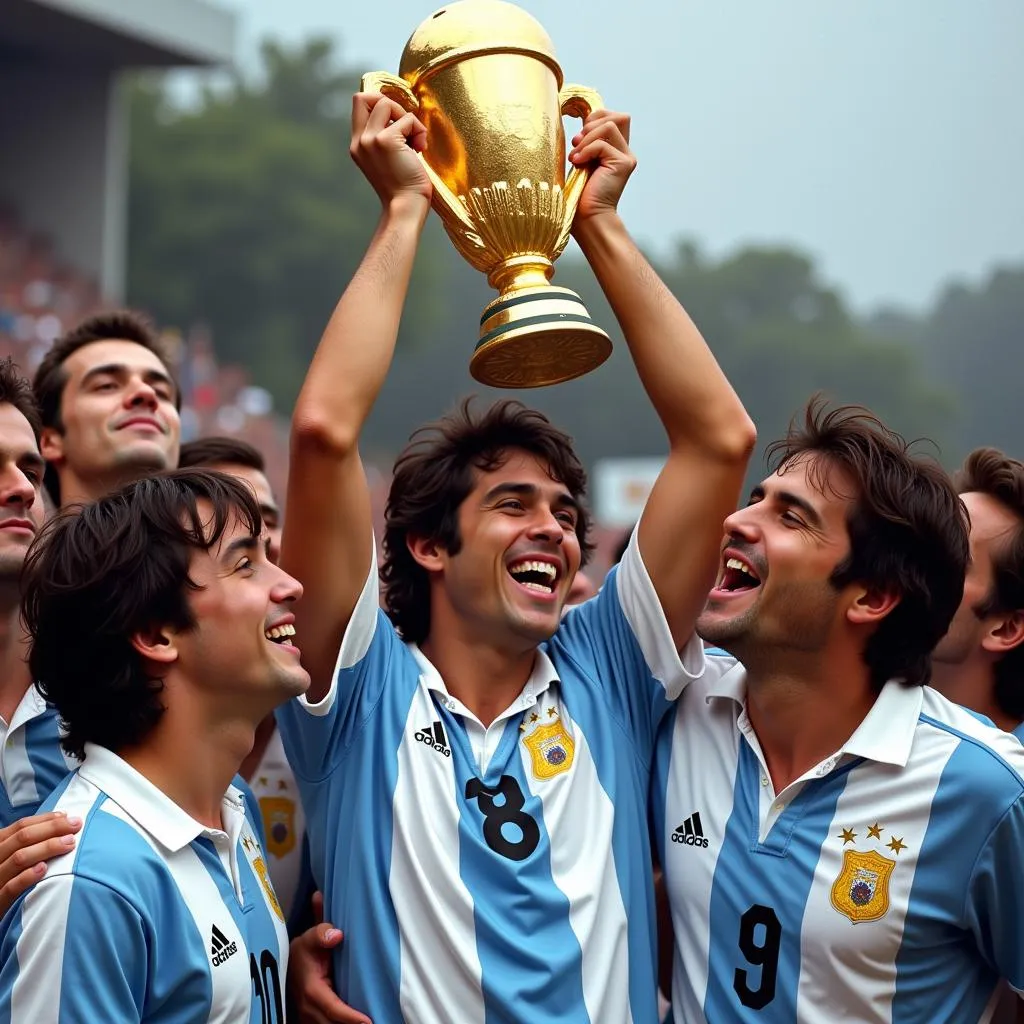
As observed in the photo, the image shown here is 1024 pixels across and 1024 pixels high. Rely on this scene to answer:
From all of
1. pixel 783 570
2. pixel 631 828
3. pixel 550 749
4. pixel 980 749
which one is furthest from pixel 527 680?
pixel 980 749

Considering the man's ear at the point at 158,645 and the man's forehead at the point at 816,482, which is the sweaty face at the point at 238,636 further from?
the man's forehead at the point at 816,482

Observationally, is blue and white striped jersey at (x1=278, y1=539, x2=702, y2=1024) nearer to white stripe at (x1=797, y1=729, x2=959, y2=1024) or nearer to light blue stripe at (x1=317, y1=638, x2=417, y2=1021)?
light blue stripe at (x1=317, y1=638, x2=417, y2=1021)

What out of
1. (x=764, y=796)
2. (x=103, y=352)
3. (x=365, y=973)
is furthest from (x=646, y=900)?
(x=103, y=352)

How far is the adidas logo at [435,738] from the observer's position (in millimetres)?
2996

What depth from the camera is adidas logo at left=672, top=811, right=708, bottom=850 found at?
117 inches

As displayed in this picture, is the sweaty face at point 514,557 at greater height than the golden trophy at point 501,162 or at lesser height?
lesser

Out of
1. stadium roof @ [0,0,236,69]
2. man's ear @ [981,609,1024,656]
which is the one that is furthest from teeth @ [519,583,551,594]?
stadium roof @ [0,0,236,69]

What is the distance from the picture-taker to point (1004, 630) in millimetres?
3539

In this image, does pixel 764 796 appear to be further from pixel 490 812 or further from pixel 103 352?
pixel 103 352

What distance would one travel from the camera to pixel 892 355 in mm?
40062

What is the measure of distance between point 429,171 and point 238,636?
1.13m

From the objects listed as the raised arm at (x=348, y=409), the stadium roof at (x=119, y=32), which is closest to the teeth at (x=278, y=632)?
the raised arm at (x=348, y=409)

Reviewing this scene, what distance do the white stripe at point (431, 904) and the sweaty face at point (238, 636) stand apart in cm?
38

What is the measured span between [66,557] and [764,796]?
1514mm
